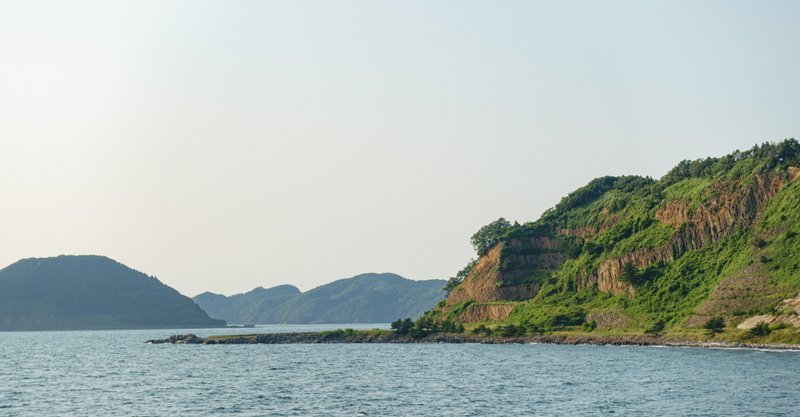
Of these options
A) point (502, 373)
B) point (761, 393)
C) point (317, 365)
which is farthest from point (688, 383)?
point (317, 365)

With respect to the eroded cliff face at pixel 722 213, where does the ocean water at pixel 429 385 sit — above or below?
below

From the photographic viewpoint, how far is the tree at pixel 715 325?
155625 millimetres

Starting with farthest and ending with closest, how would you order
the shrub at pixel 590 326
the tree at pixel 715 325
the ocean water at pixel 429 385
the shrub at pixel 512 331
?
the shrub at pixel 512 331 → the shrub at pixel 590 326 → the tree at pixel 715 325 → the ocean water at pixel 429 385

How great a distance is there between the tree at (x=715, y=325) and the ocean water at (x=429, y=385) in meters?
11.4

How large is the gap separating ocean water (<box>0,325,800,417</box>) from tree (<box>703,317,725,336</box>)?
37.4ft

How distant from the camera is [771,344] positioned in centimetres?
13850

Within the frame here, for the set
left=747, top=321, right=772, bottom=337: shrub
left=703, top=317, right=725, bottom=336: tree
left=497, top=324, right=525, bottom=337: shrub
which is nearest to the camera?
left=747, top=321, right=772, bottom=337: shrub

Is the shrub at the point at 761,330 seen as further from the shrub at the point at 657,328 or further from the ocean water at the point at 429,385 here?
the shrub at the point at 657,328

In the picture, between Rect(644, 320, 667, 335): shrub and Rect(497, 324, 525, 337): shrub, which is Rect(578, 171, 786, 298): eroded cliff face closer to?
Rect(644, 320, 667, 335): shrub

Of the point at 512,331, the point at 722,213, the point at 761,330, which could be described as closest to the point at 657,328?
the point at 761,330

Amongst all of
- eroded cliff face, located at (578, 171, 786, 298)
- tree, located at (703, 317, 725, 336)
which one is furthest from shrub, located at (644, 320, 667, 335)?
eroded cliff face, located at (578, 171, 786, 298)

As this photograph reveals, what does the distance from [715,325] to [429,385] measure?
76.8 m

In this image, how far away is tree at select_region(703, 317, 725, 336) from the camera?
511 ft

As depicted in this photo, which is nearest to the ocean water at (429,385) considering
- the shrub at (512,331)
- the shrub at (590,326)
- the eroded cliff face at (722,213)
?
the shrub at (590,326)
